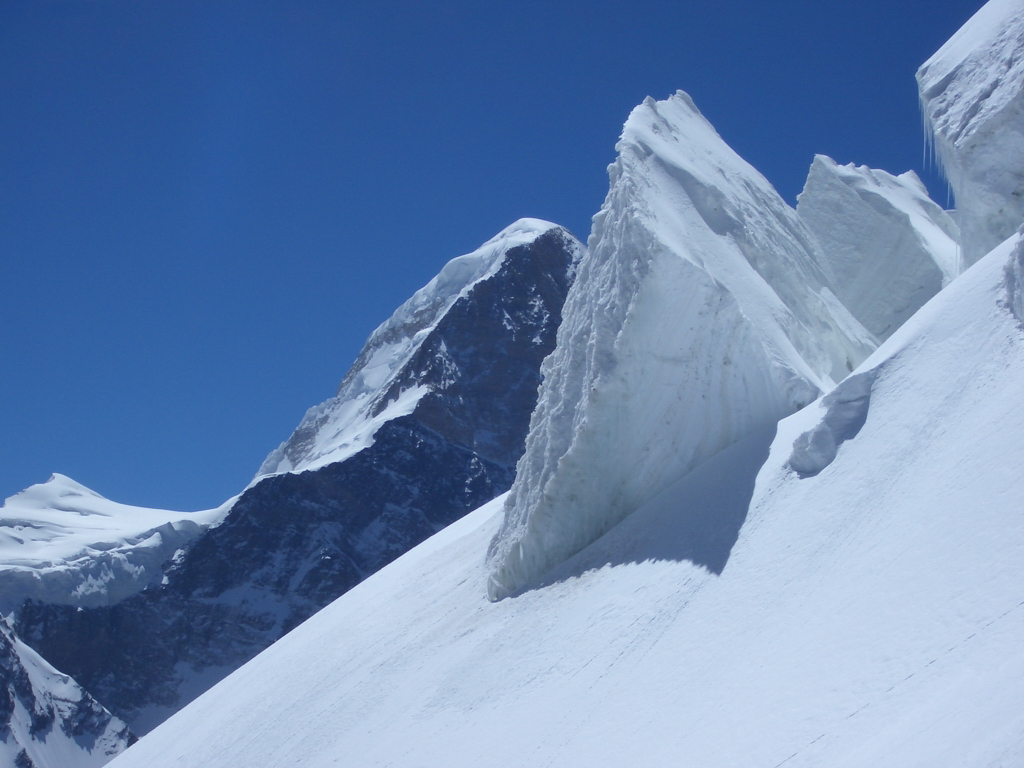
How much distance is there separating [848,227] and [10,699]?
220 ft

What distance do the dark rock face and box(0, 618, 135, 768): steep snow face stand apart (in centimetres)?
1974

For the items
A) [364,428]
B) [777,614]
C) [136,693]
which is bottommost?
[777,614]

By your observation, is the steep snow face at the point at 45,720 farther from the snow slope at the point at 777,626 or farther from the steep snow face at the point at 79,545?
the snow slope at the point at 777,626

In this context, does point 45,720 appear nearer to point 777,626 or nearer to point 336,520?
point 336,520

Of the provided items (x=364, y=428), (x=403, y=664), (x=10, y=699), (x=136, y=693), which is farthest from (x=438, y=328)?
(x=403, y=664)

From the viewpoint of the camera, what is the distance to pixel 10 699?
67.9 m

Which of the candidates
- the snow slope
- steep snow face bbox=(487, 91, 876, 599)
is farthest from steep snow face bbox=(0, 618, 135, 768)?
steep snow face bbox=(487, 91, 876, 599)

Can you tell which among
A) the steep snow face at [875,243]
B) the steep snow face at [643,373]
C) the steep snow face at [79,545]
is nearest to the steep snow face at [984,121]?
the steep snow face at [643,373]

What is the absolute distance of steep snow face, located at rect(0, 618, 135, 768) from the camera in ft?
219

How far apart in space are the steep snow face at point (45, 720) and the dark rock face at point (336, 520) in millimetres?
19744

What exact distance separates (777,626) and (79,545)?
339 feet

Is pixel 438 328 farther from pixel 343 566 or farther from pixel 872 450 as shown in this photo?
pixel 872 450

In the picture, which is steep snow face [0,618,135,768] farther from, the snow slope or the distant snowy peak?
the snow slope

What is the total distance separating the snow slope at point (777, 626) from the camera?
20.3 ft
